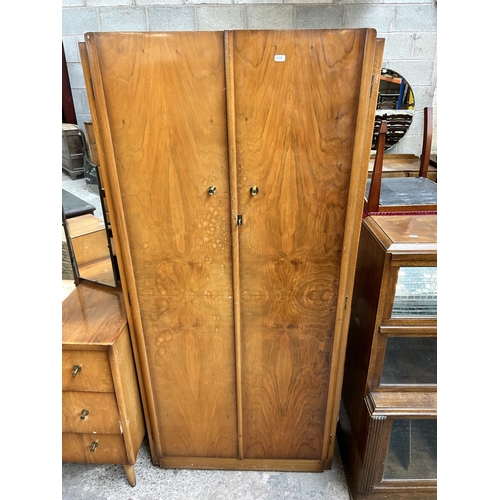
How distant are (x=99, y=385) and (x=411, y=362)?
1106mm

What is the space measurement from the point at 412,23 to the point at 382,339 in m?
2.53

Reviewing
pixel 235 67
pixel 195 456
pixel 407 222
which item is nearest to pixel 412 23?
pixel 407 222

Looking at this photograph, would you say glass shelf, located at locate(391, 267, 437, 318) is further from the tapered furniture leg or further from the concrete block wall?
the concrete block wall

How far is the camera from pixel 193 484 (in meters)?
1.50

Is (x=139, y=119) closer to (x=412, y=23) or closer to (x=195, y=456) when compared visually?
(x=195, y=456)

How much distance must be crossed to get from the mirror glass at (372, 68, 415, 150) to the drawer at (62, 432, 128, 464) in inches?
106

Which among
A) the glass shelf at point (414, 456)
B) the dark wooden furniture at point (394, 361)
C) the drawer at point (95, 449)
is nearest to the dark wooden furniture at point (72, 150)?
the drawer at point (95, 449)

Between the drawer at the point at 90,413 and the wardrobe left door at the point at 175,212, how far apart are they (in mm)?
142

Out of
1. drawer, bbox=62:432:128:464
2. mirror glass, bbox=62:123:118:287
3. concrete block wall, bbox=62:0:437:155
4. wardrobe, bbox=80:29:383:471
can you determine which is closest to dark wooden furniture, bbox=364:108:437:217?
wardrobe, bbox=80:29:383:471

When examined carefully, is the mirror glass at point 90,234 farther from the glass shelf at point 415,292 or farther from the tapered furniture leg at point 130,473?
the glass shelf at point 415,292

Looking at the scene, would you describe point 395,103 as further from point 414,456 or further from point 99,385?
point 99,385

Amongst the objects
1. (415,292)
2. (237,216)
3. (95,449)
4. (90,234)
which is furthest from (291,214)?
(95,449)

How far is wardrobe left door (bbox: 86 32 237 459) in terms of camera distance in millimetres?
966

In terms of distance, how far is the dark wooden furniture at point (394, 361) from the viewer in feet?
3.69
